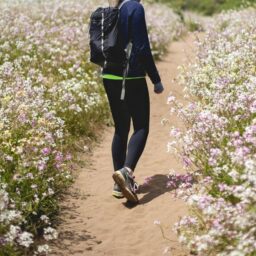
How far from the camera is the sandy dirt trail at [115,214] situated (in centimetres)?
484

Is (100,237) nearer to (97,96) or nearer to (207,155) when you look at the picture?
(207,155)

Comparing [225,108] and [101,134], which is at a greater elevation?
[225,108]

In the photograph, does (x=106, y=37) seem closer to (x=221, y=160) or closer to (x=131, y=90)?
(x=131, y=90)

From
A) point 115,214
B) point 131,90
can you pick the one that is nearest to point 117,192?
point 115,214

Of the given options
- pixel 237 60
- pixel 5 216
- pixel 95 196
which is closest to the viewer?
pixel 5 216

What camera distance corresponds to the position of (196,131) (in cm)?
491

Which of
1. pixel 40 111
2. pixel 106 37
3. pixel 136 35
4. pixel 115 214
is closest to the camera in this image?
pixel 136 35

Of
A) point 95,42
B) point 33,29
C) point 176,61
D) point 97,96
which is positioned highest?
point 95,42

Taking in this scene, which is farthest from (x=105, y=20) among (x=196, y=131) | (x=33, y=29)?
(x=33, y=29)

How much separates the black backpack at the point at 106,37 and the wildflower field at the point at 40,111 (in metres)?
0.95

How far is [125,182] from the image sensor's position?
5406 mm

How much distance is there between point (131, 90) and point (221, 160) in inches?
56.8

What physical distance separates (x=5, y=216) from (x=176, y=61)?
11.7 metres

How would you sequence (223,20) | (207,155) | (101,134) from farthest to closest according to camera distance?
(223,20) → (101,134) → (207,155)
